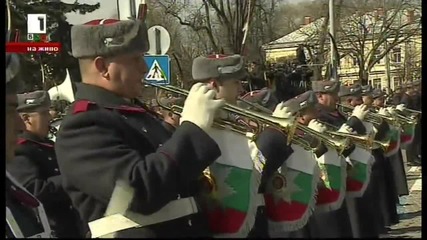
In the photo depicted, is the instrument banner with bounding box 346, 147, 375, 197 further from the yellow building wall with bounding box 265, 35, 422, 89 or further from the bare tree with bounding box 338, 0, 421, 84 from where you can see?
the bare tree with bounding box 338, 0, 421, 84

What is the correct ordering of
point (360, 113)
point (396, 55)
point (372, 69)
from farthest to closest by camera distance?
point (396, 55) < point (372, 69) < point (360, 113)

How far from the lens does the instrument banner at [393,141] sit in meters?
8.26

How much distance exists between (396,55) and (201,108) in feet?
74.8

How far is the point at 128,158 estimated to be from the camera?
255 cm

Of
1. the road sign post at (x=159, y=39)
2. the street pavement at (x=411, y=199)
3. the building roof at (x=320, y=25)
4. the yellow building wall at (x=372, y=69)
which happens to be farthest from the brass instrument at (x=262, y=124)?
the building roof at (x=320, y=25)

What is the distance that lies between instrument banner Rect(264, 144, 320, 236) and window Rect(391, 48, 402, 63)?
1933cm

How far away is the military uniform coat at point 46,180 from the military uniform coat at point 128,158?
461mm

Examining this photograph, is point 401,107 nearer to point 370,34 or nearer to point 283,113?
point 283,113

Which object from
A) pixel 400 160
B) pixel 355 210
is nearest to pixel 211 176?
pixel 355 210

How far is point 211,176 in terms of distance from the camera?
323 centimetres

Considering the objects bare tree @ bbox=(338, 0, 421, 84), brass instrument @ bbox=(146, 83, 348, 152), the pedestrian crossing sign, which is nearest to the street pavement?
brass instrument @ bbox=(146, 83, 348, 152)

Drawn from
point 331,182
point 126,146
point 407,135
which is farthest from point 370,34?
point 126,146

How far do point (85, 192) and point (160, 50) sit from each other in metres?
5.67

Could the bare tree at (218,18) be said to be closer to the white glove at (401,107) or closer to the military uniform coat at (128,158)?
the white glove at (401,107)
